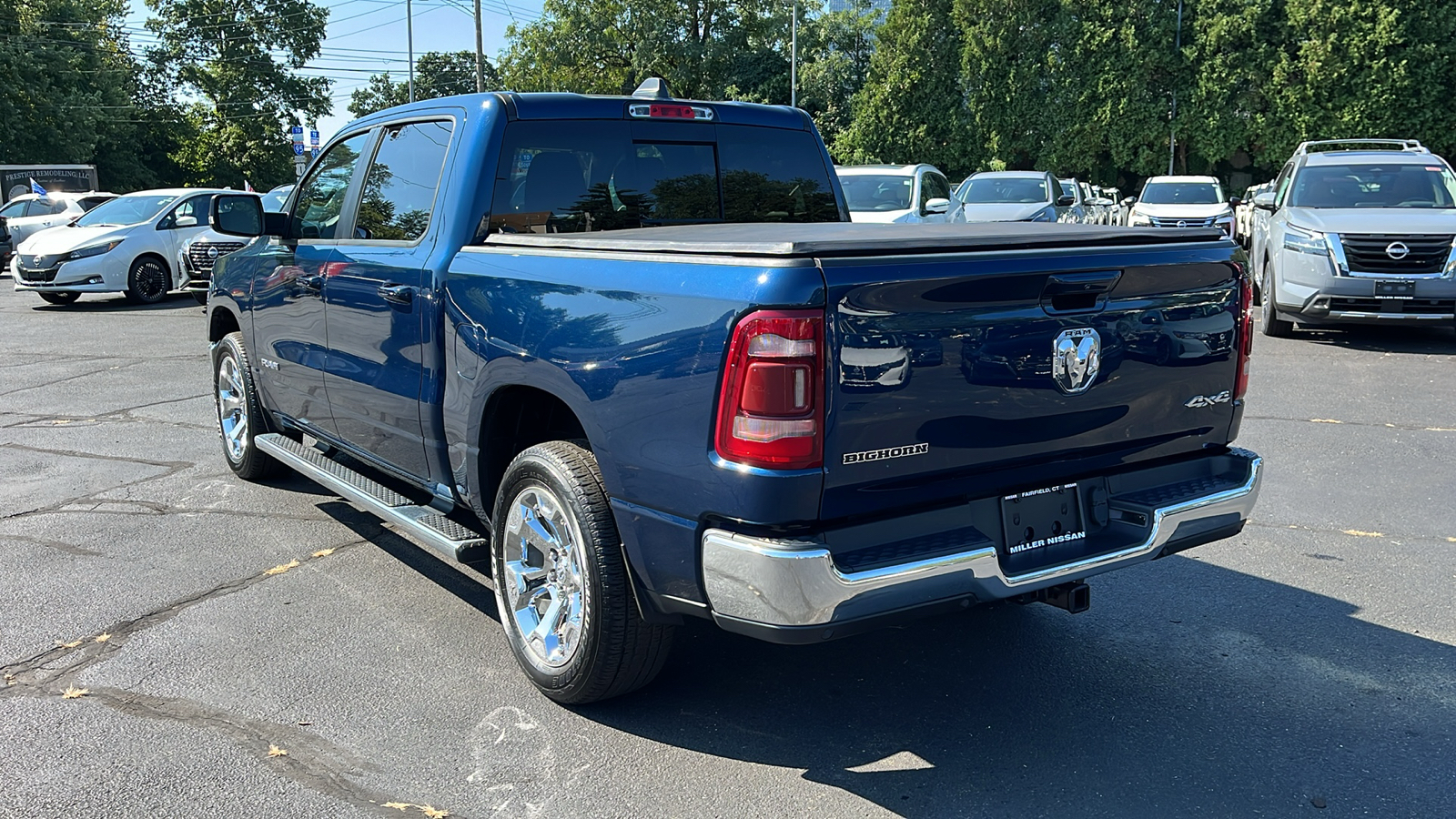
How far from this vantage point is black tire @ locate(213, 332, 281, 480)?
618 cm

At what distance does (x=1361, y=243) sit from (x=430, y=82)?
101m

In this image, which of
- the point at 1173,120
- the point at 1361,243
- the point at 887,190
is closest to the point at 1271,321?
the point at 1361,243

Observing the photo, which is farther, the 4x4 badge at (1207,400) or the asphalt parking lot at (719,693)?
the 4x4 badge at (1207,400)

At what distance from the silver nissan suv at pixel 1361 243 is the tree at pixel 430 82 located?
264 feet

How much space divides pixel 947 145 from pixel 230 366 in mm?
38340

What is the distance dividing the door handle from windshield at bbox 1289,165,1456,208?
10.5 meters

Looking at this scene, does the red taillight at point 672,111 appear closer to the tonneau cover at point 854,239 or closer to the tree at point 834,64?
the tonneau cover at point 854,239

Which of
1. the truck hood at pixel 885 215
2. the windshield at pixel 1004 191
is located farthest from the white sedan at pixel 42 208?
the windshield at pixel 1004 191

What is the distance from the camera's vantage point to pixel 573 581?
3609 mm

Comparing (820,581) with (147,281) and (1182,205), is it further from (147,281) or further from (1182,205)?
(1182,205)

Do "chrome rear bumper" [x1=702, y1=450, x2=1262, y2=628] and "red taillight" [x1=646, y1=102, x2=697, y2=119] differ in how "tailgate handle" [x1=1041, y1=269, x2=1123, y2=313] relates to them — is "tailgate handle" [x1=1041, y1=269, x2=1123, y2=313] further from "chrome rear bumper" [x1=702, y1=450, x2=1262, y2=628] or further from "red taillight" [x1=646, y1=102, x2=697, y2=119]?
"red taillight" [x1=646, y1=102, x2=697, y2=119]

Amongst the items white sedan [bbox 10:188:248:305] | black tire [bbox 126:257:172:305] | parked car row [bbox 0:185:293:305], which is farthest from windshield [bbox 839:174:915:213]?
black tire [bbox 126:257:172:305]

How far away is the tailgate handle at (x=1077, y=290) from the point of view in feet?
10.7

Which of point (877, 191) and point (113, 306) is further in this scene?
point (113, 306)
